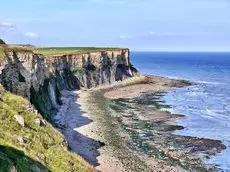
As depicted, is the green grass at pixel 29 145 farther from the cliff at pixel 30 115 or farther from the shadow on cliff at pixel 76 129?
the shadow on cliff at pixel 76 129

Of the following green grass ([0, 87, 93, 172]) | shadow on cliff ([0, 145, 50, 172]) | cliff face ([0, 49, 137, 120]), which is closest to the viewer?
shadow on cliff ([0, 145, 50, 172])

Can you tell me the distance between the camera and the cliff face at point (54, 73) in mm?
53053

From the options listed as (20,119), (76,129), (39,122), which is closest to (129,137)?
(76,129)

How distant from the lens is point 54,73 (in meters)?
97.6

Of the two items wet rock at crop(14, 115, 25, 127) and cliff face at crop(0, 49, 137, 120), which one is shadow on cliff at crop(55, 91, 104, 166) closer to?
cliff face at crop(0, 49, 137, 120)

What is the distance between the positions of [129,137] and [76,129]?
754 cm

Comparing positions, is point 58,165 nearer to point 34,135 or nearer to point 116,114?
point 34,135

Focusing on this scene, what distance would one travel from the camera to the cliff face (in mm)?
53053

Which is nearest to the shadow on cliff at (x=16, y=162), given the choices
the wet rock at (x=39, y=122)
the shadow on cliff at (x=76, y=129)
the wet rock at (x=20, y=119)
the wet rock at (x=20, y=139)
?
the wet rock at (x=20, y=139)

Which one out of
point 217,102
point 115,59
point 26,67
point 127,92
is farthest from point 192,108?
point 115,59

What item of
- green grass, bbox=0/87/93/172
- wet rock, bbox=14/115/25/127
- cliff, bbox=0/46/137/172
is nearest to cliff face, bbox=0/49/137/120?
cliff, bbox=0/46/137/172

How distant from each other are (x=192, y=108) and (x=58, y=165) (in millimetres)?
56369

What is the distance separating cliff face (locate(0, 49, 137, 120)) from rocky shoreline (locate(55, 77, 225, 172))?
416 centimetres

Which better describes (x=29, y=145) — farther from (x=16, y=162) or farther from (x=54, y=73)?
(x=54, y=73)
